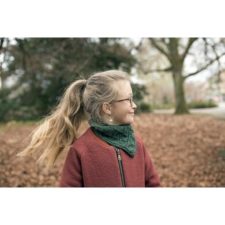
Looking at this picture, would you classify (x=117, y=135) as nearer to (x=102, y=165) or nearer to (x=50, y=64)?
(x=102, y=165)

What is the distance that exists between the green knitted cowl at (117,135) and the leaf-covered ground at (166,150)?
175 centimetres

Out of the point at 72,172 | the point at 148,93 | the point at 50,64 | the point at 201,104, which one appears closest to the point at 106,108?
the point at 72,172

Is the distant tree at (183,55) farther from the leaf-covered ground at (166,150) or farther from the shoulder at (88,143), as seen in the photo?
the shoulder at (88,143)

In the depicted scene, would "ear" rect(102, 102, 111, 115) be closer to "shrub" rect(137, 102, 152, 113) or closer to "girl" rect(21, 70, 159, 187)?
"girl" rect(21, 70, 159, 187)

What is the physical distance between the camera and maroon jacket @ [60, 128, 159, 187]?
190 cm

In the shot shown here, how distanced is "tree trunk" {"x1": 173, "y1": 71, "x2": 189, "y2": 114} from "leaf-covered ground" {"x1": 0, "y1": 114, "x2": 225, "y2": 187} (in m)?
0.06

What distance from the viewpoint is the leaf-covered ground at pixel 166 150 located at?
145 inches

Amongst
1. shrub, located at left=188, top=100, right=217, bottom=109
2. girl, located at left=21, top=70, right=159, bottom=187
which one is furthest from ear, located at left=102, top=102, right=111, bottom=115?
shrub, located at left=188, top=100, right=217, bottom=109

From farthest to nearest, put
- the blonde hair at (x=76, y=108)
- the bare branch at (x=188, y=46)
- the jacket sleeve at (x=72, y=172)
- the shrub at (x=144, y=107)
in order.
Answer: the shrub at (x=144, y=107)
the bare branch at (x=188, y=46)
the blonde hair at (x=76, y=108)
the jacket sleeve at (x=72, y=172)

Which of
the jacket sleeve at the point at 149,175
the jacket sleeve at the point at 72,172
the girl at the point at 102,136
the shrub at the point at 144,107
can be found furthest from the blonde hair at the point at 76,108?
the shrub at the point at 144,107

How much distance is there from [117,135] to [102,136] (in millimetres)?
70

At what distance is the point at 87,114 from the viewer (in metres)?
2.02
